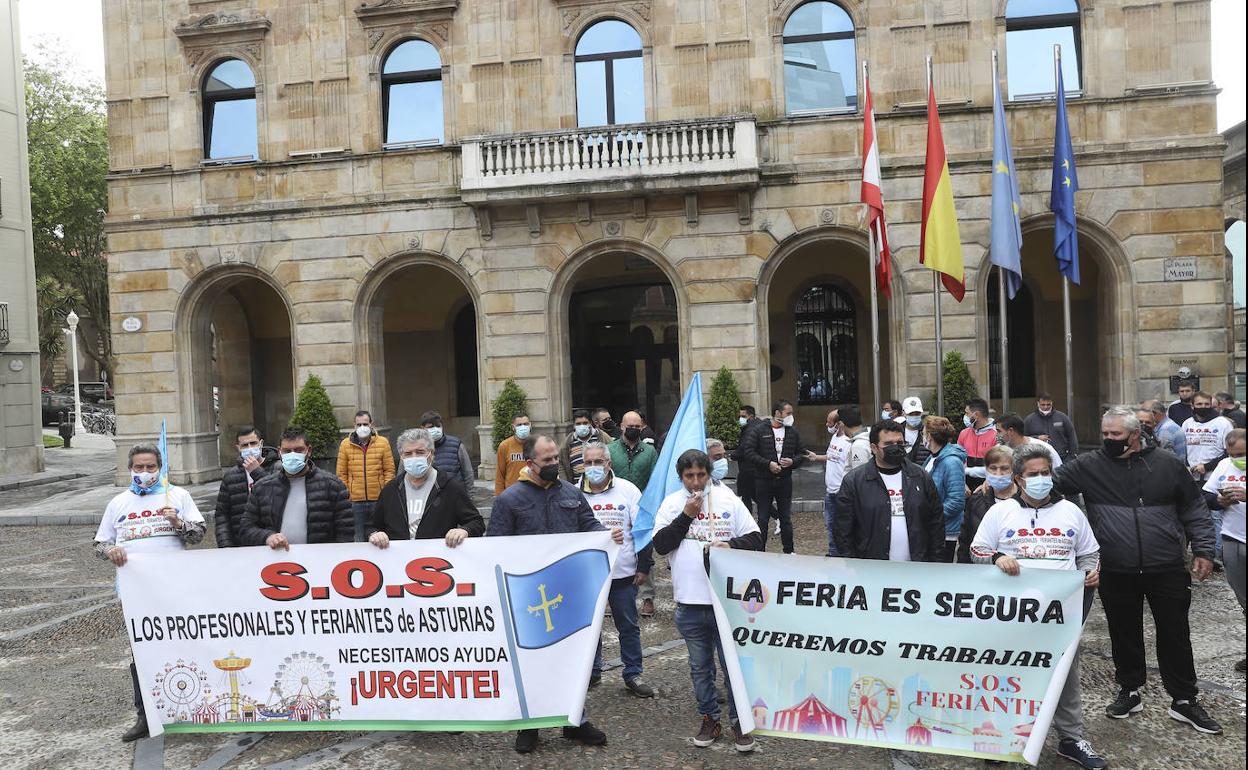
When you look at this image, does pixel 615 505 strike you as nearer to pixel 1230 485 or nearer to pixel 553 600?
pixel 553 600

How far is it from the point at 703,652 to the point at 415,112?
16050mm

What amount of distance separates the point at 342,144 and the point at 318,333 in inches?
156

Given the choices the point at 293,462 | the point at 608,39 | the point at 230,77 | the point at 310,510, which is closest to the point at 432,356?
the point at 230,77

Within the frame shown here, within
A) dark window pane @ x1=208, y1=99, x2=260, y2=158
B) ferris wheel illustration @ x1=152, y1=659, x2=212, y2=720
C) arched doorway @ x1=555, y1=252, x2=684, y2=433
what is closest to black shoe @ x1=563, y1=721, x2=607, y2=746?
ferris wheel illustration @ x1=152, y1=659, x2=212, y2=720

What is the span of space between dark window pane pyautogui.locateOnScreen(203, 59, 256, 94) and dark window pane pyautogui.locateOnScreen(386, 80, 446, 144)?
124 inches

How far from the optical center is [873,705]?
528 centimetres

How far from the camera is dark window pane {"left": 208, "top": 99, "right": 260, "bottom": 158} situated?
64.5 feet

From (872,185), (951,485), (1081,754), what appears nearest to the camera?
(1081,754)

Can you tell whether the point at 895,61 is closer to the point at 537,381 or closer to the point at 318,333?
the point at 537,381

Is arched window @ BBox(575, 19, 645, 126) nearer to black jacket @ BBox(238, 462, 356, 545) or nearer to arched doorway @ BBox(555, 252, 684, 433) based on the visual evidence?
arched doorway @ BBox(555, 252, 684, 433)

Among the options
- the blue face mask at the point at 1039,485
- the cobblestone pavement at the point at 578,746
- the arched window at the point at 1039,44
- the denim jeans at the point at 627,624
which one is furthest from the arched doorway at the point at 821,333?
the blue face mask at the point at 1039,485

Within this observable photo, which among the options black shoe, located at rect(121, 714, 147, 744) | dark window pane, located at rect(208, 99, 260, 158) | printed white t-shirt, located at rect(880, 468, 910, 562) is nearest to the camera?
black shoe, located at rect(121, 714, 147, 744)

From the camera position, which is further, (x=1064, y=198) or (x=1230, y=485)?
(x=1064, y=198)

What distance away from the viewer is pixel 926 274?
17.4m
